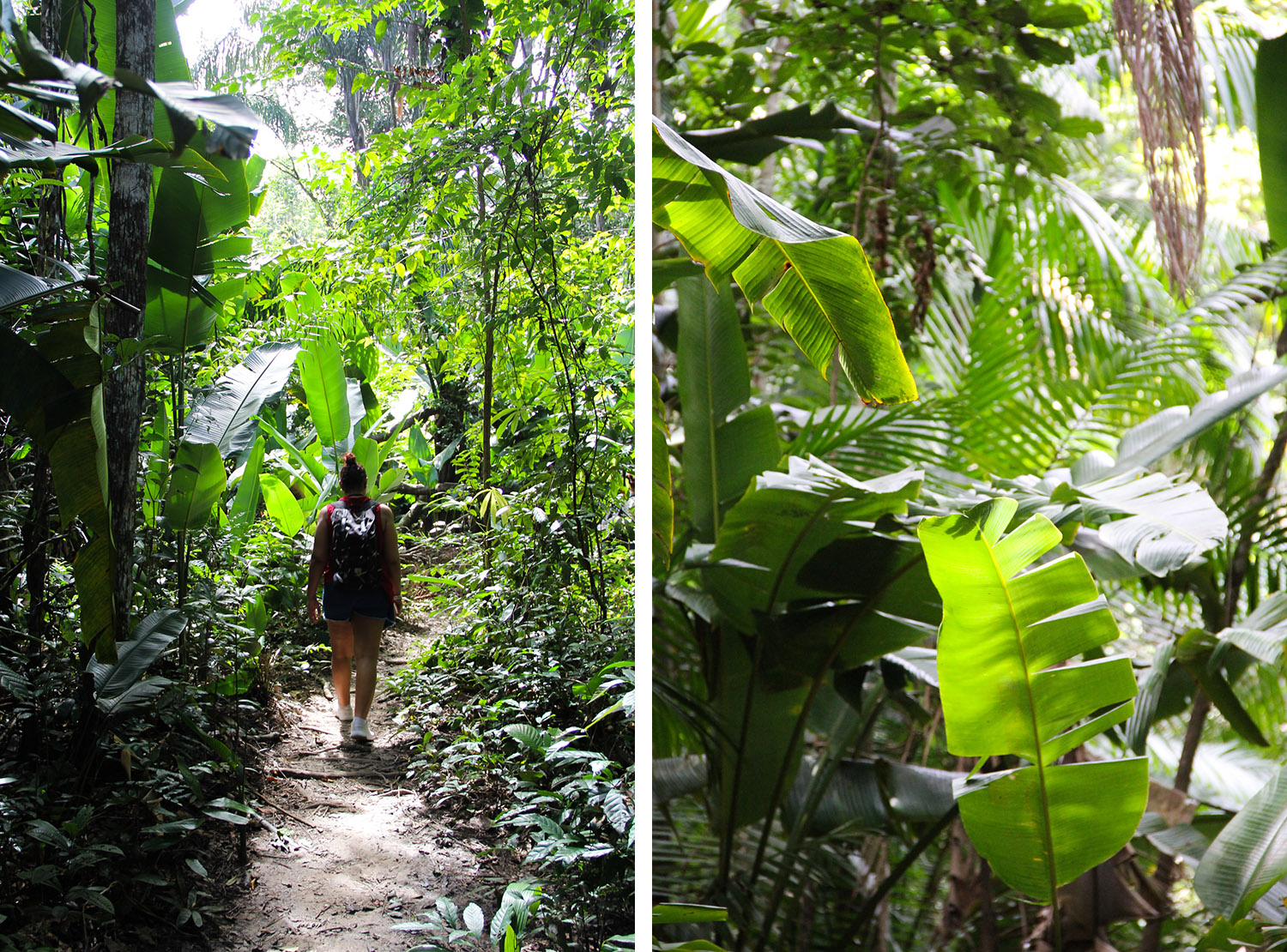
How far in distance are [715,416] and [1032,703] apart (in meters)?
0.33

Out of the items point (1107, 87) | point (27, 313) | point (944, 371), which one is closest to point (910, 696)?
point (944, 371)

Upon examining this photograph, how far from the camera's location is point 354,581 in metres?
0.94

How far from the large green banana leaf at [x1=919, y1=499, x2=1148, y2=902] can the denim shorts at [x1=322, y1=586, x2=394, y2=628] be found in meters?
0.60

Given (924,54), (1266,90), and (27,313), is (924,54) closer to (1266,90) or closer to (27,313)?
(1266,90)

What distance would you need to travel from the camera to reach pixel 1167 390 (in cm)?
73

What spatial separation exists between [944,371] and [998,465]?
10 cm

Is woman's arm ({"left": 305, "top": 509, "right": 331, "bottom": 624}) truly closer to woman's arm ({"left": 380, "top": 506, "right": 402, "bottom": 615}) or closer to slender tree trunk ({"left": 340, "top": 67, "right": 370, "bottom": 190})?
woman's arm ({"left": 380, "top": 506, "right": 402, "bottom": 615})

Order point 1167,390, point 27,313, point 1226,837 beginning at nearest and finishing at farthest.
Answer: point 1226,837 < point 1167,390 < point 27,313

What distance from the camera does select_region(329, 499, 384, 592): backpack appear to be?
924mm

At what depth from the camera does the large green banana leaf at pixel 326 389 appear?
91 cm

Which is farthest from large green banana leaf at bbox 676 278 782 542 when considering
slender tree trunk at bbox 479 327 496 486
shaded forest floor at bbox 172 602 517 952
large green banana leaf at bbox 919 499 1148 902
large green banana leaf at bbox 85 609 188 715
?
large green banana leaf at bbox 85 609 188 715

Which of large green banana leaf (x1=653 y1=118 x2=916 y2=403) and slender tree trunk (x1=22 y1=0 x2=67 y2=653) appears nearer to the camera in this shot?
large green banana leaf (x1=653 y1=118 x2=916 y2=403)

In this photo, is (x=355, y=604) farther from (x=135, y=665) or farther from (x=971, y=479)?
(x=971, y=479)

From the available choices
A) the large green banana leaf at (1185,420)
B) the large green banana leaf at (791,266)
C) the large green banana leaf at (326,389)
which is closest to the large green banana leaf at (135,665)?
the large green banana leaf at (326,389)
